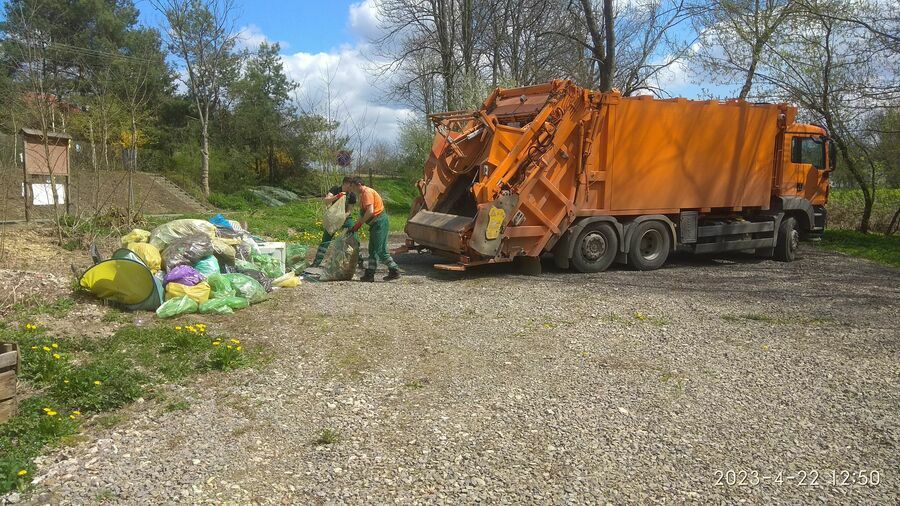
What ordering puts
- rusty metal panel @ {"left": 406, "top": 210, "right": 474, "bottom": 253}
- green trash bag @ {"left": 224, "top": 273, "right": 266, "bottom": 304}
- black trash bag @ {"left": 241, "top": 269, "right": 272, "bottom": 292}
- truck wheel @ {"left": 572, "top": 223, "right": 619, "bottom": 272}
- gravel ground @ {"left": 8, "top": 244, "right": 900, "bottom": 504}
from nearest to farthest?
gravel ground @ {"left": 8, "top": 244, "right": 900, "bottom": 504}, green trash bag @ {"left": 224, "top": 273, "right": 266, "bottom": 304}, black trash bag @ {"left": 241, "top": 269, "right": 272, "bottom": 292}, rusty metal panel @ {"left": 406, "top": 210, "right": 474, "bottom": 253}, truck wheel @ {"left": 572, "top": 223, "right": 619, "bottom": 272}

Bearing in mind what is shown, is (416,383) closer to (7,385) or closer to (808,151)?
(7,385)

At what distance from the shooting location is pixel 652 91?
17.5 m

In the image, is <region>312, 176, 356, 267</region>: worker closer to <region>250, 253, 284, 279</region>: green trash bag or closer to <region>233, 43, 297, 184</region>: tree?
<region>250, 253, 284, 279</region>: green trash bag

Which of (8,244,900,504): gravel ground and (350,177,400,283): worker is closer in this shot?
(8,244,900,504): gravel ground

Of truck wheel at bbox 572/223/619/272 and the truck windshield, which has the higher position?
the truck windshield

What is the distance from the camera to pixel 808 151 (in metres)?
11.3

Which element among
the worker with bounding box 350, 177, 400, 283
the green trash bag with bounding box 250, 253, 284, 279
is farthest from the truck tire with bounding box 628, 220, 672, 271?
the green trash bag with bounding box 250, 253, 284, 279

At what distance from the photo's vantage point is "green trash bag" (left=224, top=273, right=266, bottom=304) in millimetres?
6992

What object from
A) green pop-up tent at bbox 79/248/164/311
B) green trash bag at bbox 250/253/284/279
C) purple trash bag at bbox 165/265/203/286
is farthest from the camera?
green trash bag at bbox 250/253/284/279

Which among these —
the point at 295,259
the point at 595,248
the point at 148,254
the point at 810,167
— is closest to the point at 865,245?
the point at 810,167

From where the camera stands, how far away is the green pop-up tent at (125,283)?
20.8ft

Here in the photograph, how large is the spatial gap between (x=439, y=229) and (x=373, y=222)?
1001 mm

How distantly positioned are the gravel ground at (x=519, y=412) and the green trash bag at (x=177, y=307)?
539 mm

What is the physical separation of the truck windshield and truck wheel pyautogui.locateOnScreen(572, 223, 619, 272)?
161 inches
